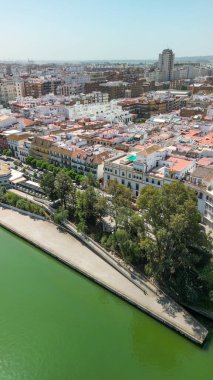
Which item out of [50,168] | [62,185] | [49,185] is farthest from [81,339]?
[50,168]

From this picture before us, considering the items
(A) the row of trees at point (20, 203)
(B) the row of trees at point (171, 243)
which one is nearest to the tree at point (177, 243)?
(B) the row of trees at point (171, 243)

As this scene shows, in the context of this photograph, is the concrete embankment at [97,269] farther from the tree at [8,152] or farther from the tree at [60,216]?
the tree at [8,152]

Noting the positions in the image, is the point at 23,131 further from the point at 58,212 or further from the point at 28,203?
the point at 58,212

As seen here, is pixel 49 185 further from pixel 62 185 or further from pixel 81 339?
pixel 81 339

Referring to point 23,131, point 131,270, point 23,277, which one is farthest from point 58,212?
point 23,131

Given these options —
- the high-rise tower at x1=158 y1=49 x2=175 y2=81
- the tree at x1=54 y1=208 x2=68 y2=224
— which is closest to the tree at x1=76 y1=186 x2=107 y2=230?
the tree at x1=54 y1=208 x2=68 y2=224

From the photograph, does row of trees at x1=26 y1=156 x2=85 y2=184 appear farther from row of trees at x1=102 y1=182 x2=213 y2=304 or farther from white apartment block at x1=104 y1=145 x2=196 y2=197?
row of trees at x1=102 y1=182 x2=213 y2=304
